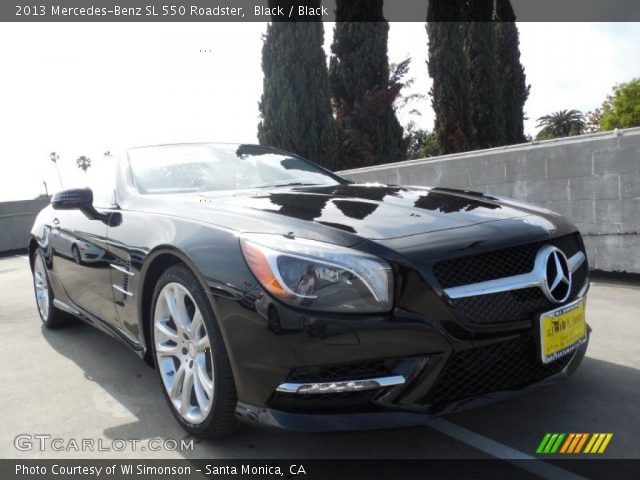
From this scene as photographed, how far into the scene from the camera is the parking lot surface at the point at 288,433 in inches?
87.9

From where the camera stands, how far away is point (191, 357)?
2.36 metres

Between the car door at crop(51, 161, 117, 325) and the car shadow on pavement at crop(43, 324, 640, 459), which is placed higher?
the car door at crop(51, 161, 117, 325)

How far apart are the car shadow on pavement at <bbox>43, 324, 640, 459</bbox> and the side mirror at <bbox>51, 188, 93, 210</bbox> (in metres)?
1.02

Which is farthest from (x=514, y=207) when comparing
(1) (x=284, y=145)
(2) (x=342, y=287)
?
(1) (x=284, y=145)

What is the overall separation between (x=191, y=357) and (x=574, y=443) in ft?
5.12

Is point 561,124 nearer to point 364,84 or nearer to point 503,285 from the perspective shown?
point 364,84

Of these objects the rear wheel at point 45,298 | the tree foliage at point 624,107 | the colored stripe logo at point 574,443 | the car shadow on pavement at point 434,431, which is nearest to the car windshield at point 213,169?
the car shadow on pavement at point 434,431

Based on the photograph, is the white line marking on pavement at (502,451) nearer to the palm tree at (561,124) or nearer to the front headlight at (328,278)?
the front headlight at (328,278)

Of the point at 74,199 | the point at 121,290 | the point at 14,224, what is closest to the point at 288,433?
the point at 121,290

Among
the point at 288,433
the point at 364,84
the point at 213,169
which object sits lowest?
the point at 288,433

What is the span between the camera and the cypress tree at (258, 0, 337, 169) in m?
14.7

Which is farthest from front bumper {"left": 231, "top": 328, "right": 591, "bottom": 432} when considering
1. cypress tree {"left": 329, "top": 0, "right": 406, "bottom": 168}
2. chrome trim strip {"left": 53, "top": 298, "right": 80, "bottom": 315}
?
cypress tree {"left": 329, "top": 0, "right": 406, "bottom": 168}

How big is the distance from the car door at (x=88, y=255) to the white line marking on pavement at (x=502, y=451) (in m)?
1.79

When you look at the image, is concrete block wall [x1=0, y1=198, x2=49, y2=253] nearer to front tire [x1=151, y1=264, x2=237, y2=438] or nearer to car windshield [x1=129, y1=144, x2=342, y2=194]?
car windshield [x1=129, y1=144, x2=342, y2=194]
